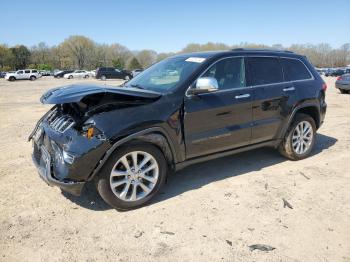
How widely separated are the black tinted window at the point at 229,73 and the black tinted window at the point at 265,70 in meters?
0.21

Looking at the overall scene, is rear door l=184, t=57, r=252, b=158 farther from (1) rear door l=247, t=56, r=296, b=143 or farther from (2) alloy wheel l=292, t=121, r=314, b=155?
(2) alloy wheel l=292, t=121, r=314, b=155

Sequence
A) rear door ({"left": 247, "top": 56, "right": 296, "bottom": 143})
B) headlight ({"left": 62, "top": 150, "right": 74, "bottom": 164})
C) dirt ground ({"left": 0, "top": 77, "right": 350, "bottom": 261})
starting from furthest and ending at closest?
rear door ({"left": 247, "top": 56, "right": 296, "bottom": 143})
headlight ({"left": 62, "top": 150, "right": 74, "bottom": 164})
dirt ground ({"left": 0, "top": 77, "right": 350, "bottom": 261})

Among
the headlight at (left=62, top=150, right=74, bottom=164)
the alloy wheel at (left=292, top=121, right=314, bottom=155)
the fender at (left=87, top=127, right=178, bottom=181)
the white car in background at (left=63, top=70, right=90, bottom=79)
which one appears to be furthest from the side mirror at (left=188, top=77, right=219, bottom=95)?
the white car in background at (left=63, top=70, right=90, bottom=79)

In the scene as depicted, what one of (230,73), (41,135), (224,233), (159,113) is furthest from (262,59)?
(41,135)

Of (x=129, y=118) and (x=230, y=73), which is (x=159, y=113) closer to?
(x=129, y=118)

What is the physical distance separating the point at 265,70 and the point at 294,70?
77cm

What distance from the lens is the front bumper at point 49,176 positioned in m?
3.63

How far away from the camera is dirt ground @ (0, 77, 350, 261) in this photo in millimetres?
3219

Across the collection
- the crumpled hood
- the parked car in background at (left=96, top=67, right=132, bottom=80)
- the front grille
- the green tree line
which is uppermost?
the green tree line

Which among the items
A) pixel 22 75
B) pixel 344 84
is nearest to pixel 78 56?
pixel 22 75

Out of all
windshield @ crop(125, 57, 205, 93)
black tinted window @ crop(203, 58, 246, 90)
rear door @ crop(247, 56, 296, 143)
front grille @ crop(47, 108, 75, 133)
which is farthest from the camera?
rear door @ crop(247, 56, 296, 143)

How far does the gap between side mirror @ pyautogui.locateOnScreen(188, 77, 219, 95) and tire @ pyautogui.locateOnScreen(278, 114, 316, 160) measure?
1.98 meters

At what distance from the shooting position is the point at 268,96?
16.8 feet

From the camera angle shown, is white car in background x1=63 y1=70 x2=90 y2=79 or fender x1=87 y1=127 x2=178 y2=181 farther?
white car in background x1=63 y1=70 x2=90 y2=79
